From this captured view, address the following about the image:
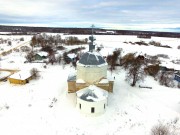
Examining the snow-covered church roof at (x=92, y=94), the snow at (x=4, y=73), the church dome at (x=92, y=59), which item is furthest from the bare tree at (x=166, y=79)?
the snow at (x=4, y=73)

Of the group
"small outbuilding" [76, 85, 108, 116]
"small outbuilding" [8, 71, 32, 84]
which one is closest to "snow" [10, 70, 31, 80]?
"small outbuilding" [8, 71, 32, 84]

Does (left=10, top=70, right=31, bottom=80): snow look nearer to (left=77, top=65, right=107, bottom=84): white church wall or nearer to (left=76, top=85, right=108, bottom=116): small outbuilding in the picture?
(left=77, top=65, right=107, bottom=84): white church wall

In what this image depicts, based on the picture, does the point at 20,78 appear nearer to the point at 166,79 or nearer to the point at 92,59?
the point at 92,59

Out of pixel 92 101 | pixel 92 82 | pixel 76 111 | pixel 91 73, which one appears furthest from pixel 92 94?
pixel 91 73

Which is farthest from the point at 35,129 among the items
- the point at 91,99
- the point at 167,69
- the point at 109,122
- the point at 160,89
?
the point at 167,69

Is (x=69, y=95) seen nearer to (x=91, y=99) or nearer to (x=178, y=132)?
(x=91, y=99)

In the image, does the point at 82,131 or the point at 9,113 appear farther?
the point at 9,113
